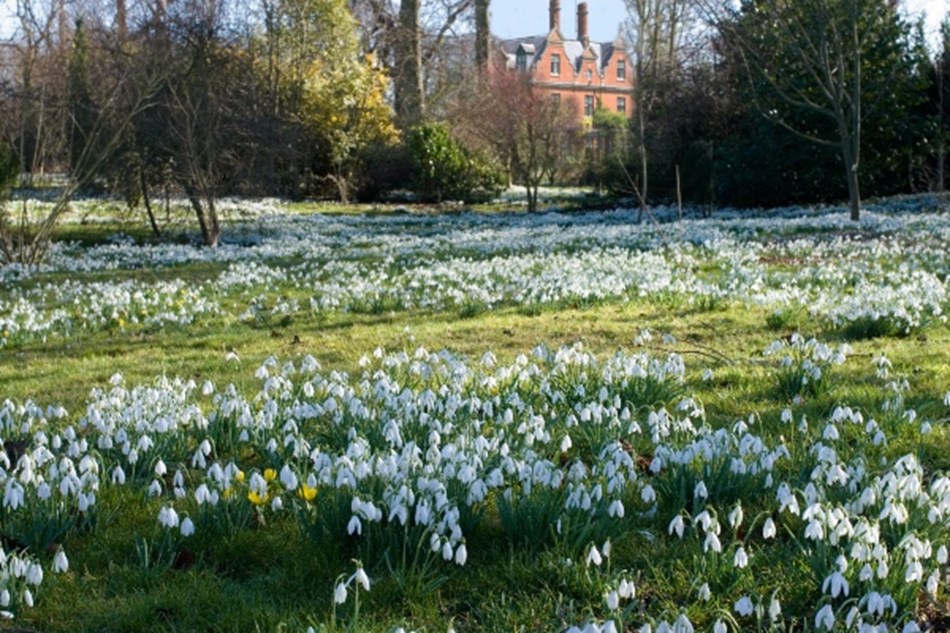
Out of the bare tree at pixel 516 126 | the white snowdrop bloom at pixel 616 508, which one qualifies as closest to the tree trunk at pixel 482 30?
the bare tree at pixel 516 126

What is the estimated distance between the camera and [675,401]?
5633 mm

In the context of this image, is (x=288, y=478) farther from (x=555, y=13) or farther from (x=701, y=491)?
(x=555, y=13)

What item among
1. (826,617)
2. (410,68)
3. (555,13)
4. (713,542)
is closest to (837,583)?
(826,617)

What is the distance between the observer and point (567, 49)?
79250 millimetres

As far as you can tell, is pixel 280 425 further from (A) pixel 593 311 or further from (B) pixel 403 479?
(A) pixel 593 311

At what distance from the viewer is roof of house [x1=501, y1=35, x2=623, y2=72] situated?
7775 centimetres

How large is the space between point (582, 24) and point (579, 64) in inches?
179

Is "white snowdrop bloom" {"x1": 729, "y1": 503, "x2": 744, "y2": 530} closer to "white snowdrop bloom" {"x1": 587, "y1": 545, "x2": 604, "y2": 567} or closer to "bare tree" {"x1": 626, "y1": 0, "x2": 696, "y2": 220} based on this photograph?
"white snowdrop bloom" {"x1": 587, "y1": 545, "x2": 604, "y2": 567}

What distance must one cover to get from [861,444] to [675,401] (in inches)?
51.6

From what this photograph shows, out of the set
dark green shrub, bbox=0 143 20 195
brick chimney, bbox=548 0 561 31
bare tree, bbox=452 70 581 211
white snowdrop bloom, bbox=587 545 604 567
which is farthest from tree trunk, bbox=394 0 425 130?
brick chimney, bbox=548 0 561 31

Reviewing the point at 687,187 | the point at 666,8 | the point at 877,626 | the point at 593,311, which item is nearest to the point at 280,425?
the point at 877,626

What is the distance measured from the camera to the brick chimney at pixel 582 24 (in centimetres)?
8106

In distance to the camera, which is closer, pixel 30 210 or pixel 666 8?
pixel 30 210

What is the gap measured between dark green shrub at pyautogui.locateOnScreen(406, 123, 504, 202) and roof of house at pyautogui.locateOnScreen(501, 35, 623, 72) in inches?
1711
